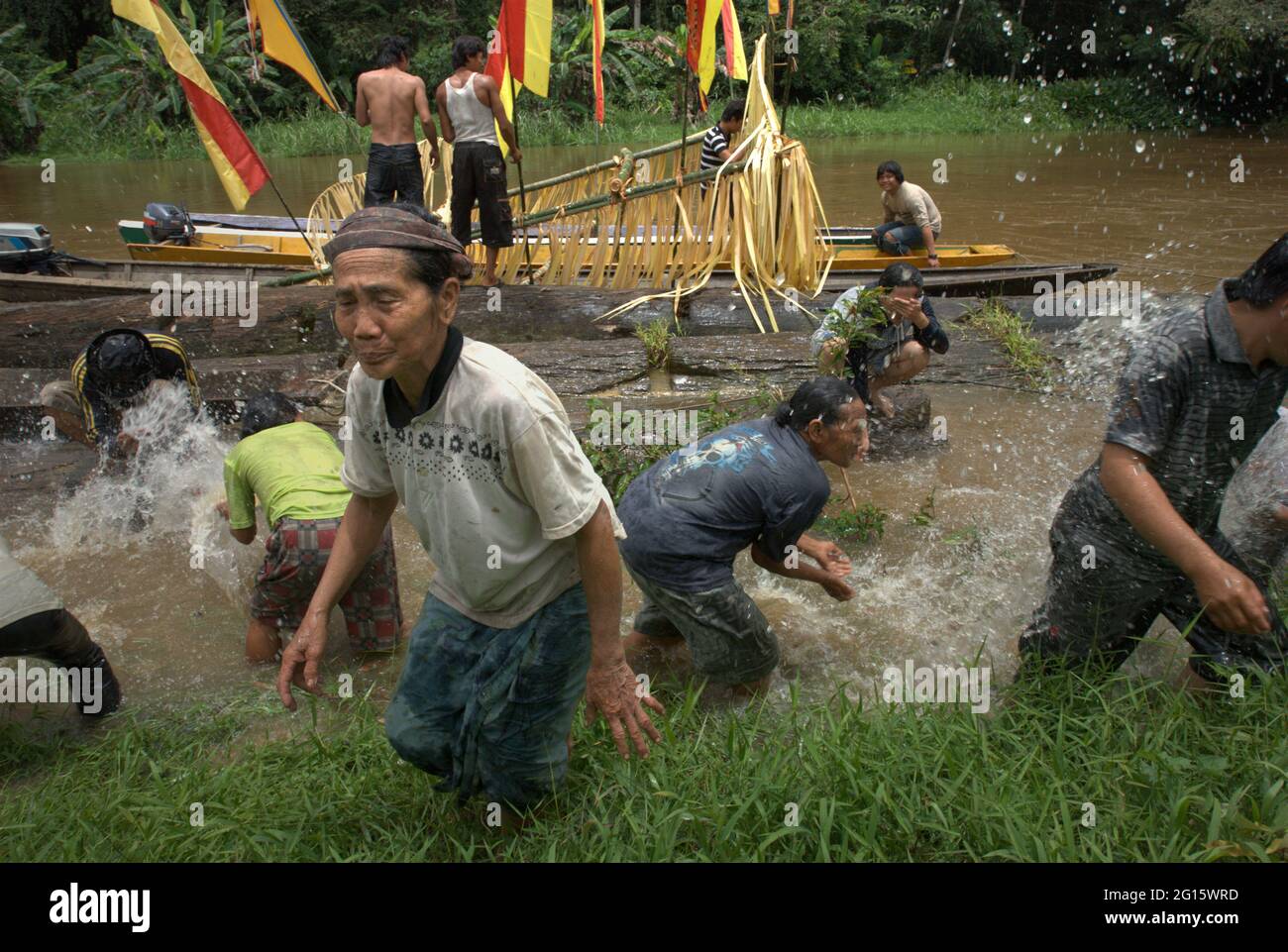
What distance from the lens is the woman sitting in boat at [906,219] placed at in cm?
819

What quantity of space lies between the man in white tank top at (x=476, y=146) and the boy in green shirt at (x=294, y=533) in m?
3.43

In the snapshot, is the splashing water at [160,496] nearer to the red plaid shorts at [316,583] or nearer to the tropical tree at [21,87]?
the red plaid shorts at [316,583]

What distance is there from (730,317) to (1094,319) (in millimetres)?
2848

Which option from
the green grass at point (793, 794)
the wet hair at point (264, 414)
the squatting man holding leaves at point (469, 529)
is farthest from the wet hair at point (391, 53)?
the squatting man holding leaves at point (469, 529)

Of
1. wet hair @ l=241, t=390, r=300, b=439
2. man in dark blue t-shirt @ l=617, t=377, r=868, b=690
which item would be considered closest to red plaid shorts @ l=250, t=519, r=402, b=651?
wet hair @ l=241, t=390, r=300, b=439

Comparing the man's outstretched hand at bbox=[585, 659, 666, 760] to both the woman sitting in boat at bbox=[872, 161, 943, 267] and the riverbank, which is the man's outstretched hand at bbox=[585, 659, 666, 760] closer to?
the woman sitting in boat at bbox=[872, 161, 943, 267]

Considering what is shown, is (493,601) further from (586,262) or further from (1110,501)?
(586,262)

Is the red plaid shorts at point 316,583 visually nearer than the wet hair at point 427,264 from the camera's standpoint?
No

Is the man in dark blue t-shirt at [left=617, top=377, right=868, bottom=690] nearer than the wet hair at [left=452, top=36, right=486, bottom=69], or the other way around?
the man in dark blue t-shirt at [left=617, top=377, right=868, bottom=690]

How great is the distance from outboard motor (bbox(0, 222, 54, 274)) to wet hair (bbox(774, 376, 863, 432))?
7616 mm

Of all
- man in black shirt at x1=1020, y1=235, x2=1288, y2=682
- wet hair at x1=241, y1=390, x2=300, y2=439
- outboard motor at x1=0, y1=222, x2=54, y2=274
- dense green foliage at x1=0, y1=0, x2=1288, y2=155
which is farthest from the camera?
dense green foliage at x1=0, y1=0, x2=1288, y2=155

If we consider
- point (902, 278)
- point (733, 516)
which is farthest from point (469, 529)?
point (902, 278)

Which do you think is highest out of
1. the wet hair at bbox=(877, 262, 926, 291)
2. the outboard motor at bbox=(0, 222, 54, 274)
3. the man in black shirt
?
the outboard motor at bbox=(0, 222, 54, 274)

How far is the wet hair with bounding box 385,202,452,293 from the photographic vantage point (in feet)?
6.18
